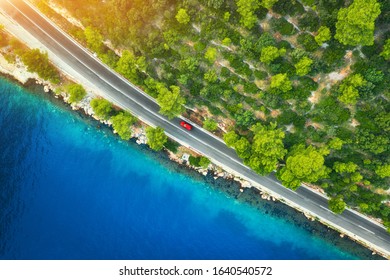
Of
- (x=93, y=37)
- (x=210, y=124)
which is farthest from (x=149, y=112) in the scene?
(x=93, y=37)

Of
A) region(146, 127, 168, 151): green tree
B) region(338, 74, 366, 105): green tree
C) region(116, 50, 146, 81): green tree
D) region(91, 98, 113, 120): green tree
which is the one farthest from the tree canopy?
region(91, 98, 113, 120): green tree

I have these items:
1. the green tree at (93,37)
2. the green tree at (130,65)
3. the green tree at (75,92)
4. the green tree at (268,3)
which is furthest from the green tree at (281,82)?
the green tree at (75,92)

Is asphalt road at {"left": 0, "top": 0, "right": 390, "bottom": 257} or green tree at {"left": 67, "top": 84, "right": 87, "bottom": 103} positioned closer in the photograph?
green tree at {"left": 67, "top": 84, "right": 87, "bottom": 103}

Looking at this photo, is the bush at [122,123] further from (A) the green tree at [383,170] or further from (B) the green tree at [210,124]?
(A) the green tree at [383,170]

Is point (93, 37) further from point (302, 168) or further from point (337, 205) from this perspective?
point (337, 205)

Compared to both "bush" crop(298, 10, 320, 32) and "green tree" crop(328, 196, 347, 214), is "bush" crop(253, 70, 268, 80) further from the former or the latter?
"green tree" crop(328, 196, 347, 214)
